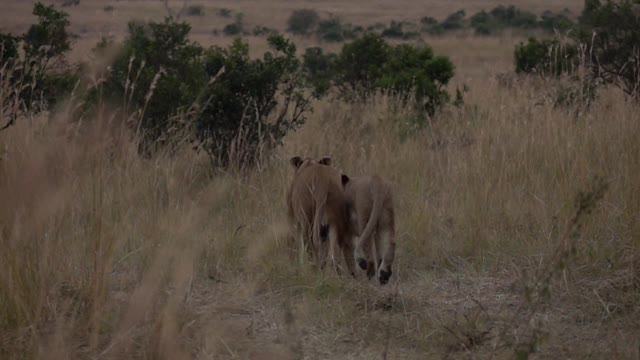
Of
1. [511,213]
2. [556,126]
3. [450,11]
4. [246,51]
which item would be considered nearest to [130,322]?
[511,213]

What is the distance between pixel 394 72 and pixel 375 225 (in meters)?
7.56

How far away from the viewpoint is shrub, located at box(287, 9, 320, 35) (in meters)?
37.2

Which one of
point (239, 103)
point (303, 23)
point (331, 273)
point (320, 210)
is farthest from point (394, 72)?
point (303, 23)

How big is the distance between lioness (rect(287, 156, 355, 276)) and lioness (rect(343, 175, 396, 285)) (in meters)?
0.18

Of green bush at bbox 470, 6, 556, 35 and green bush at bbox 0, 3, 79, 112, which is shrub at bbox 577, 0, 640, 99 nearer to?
green bush at bbox 0, 3, 79, 112

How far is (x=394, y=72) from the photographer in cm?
1245

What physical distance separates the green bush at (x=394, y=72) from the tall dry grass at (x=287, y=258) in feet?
11.0

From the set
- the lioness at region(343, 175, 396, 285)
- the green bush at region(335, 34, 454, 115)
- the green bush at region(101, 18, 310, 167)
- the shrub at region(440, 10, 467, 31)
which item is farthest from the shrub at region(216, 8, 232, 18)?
the lioness at region(343, 175, 396, 285)

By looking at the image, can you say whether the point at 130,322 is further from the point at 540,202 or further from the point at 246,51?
the point at 246,51

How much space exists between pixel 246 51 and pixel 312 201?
371cm

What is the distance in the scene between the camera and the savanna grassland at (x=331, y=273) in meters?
4.15

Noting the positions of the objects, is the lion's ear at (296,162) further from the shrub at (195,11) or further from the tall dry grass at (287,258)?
the shrub at (195,11)

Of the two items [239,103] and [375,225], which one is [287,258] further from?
[239,103]

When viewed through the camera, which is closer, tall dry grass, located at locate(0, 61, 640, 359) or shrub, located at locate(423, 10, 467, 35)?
tall dry grass, located at locate(0, 61, 640, 359)
